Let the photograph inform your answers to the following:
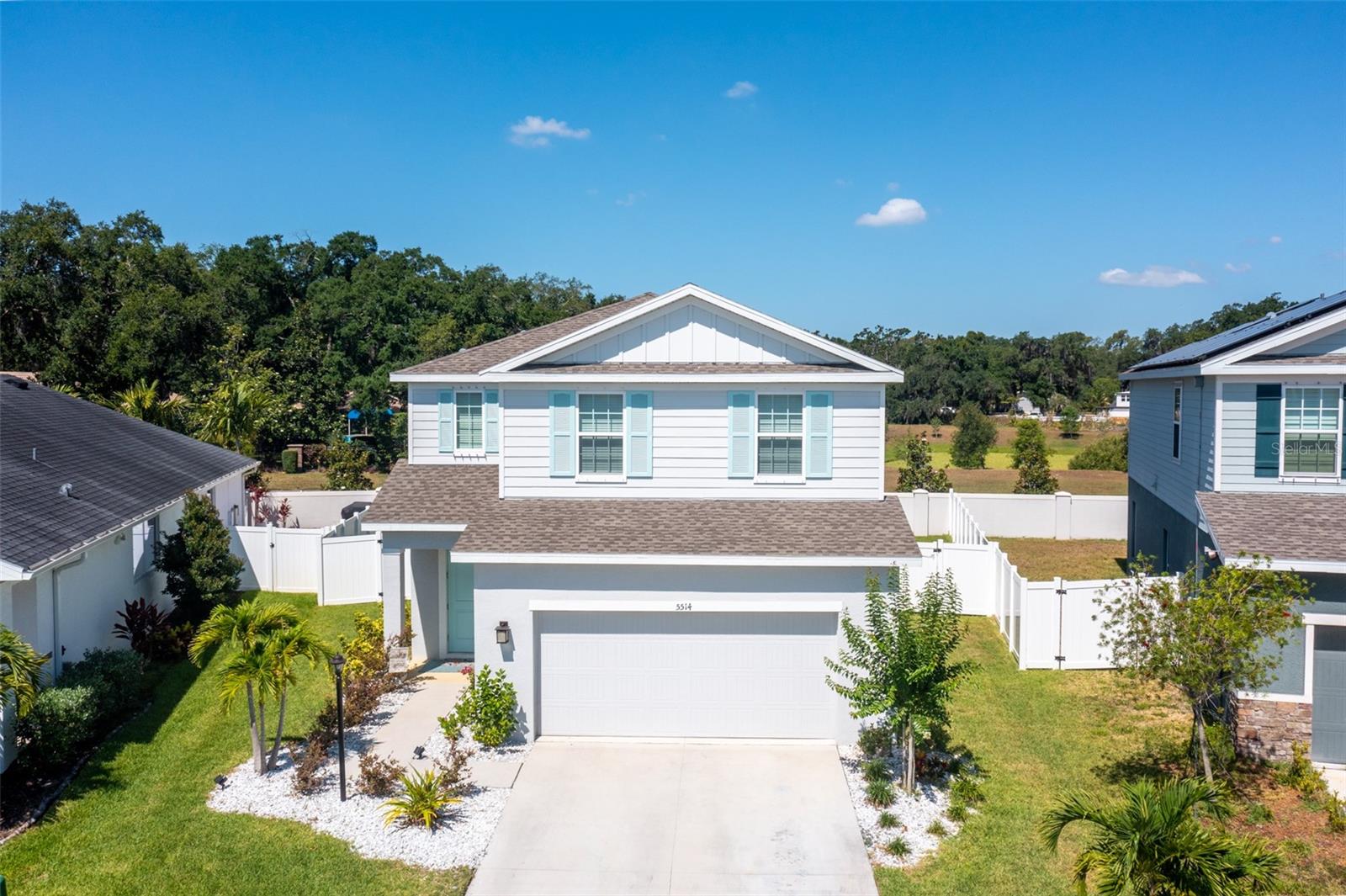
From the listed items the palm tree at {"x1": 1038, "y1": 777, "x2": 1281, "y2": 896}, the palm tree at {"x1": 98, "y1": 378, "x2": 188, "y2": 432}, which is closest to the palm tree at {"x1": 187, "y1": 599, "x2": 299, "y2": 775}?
the palm tree at {"x1": 1038, "y1": 777, "x2": 1281, "y2": 896}

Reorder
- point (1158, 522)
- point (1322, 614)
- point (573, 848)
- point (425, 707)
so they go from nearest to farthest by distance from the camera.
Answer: point (573, 848)
point (1322, 614)
point (425, 707)
point (1158, 522)

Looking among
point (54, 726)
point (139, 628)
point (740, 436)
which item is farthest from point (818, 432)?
point (139, 628)

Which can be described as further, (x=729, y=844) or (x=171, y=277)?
(x=171, y=277)

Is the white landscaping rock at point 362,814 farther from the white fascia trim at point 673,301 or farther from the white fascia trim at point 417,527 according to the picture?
the white fascia trim at point 673,301

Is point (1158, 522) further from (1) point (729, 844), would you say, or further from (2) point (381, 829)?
(2) point (381, 829)

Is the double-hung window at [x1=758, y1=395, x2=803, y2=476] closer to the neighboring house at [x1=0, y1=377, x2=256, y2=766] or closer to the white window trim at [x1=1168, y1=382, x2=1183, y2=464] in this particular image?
the white window trim at [x1=1168, y1=382, x2=1183, y2=464]

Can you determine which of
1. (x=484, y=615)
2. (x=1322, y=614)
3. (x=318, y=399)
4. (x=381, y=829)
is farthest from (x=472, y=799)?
(x=318, y=399)

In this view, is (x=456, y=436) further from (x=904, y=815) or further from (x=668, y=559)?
(x=904, y=815)
